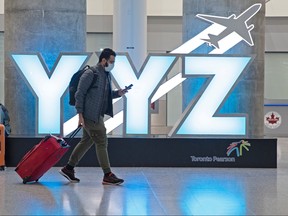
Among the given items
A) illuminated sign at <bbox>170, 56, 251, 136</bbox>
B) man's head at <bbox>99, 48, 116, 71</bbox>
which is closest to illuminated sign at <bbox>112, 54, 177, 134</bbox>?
illuminated sign at <bbox>170, 56, 251, 136</bbox>

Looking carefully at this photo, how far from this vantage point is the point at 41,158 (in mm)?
10516

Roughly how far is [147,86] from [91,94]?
2765mm

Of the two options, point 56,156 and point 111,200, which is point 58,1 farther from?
point 111,200

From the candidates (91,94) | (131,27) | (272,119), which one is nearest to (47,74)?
(91,94)

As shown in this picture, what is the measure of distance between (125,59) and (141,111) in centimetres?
99

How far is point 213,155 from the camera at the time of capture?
519 inches

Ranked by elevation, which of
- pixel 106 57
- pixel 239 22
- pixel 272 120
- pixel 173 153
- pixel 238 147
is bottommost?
pixel 272 120

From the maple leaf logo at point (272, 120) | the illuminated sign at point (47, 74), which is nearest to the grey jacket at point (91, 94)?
the illuminated sign at point (47, 74)

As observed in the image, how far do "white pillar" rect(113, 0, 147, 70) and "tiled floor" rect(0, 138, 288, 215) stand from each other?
537 cm

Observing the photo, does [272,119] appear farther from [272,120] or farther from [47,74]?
[47,74]

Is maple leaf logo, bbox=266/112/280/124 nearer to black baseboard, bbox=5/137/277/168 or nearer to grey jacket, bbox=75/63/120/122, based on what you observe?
black baseboard, bbox=5/137/277/168

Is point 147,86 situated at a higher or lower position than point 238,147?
higher

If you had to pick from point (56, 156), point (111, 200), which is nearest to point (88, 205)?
point (111, 200)

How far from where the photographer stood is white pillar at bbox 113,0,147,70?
57.4 ft
